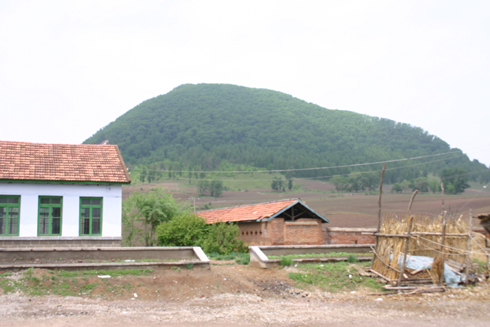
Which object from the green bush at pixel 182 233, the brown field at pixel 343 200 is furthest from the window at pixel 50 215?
the brown field at pixel 343 200

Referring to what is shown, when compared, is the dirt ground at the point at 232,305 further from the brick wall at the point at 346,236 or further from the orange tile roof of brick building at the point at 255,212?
the brick wall at the point at 346,236

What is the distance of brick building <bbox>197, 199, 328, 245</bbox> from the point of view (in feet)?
88.9

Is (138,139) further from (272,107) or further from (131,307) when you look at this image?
(131,307)

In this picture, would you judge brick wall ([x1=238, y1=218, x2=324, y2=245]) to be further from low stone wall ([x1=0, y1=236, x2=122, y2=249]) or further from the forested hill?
the forested hill

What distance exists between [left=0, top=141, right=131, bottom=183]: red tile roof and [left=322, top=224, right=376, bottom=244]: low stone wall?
14.4 meters

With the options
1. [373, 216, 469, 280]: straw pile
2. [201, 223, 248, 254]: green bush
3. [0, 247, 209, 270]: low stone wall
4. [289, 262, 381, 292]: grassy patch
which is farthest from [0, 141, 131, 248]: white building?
[373, 216, 469, 280]: straw pile

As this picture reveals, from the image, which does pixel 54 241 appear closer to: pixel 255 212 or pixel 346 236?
pixel 255 212

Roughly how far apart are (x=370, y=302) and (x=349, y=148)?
129 meters

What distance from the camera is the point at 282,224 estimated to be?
2736 cm

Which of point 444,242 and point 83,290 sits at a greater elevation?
point 444,242

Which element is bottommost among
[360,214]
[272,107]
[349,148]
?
[360,214]

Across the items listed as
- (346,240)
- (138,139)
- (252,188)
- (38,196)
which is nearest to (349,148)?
(252,188)

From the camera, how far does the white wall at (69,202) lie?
2058 cm

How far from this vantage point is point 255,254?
1770 cm
